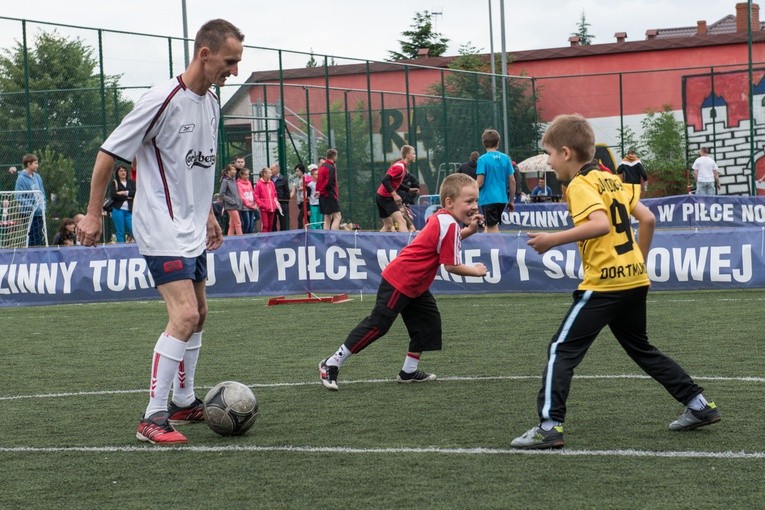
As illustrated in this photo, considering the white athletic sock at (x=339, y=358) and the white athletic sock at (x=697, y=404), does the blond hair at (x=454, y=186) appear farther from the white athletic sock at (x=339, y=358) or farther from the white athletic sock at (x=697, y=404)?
the white athletic sock at (x=697, y=404)

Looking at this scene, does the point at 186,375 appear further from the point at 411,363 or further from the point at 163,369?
the point at 411,363

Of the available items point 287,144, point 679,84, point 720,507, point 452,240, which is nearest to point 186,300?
point 452,240

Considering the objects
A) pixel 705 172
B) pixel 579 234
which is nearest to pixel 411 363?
pixel 579 234

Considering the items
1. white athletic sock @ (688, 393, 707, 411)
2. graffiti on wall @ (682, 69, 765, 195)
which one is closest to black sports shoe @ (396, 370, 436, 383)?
white athletic sock @ (688, 393, 707, 411)

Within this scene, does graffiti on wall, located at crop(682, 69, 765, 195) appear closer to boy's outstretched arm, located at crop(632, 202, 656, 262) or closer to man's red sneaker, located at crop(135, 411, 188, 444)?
boy's outstretched arm, located at crop(632, 202, 656, 262)

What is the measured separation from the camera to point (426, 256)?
783 centimetres

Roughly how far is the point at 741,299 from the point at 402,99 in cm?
2158

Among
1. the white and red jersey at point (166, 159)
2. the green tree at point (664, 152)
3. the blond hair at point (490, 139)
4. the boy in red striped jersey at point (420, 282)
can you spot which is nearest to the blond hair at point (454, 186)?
the boy in red striped jersey at point (420, 282)

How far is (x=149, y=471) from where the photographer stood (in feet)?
17.4

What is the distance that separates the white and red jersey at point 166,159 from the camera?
5.87 meters

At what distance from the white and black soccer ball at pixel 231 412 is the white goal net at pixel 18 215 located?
14424mm

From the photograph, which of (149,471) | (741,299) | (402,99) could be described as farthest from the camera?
(402,99)

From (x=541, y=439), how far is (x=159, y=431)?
76.0 inches

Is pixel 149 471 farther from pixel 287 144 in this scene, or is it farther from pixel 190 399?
pixel 287 144
